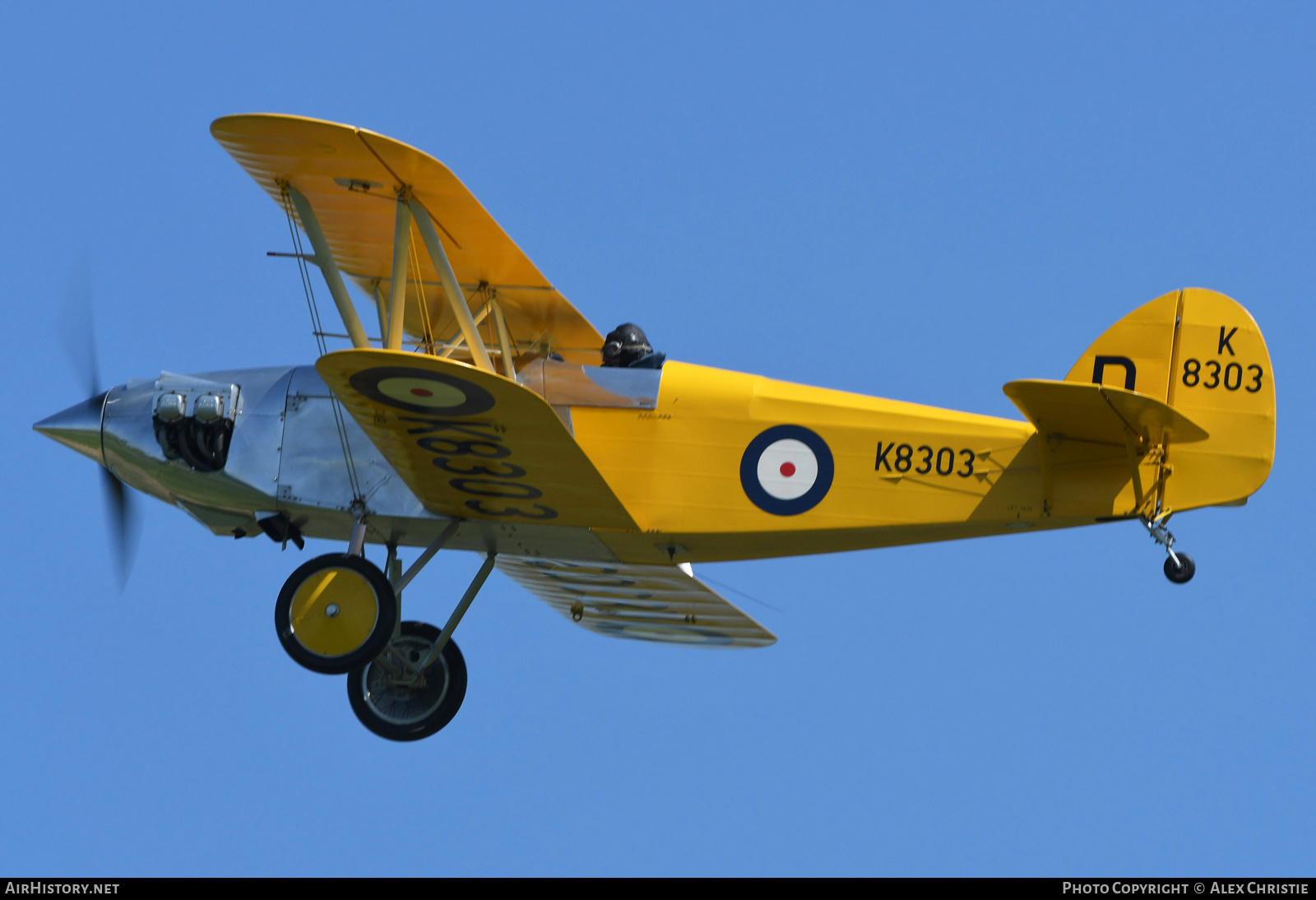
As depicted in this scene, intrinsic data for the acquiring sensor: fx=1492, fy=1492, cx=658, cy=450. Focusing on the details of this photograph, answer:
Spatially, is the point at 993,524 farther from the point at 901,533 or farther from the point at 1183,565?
the point at 1183,565

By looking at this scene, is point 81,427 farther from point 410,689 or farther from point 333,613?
point 410,689

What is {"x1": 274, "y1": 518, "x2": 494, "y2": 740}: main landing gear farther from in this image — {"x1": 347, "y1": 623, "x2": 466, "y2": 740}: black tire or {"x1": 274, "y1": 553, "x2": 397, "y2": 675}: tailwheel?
{"x1": 347, "y1": 623, "x2": 466, "y2": 740}: black tire

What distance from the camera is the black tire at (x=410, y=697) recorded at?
35.3ft

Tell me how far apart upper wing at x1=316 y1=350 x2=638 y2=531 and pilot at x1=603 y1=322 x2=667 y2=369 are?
3.45ft

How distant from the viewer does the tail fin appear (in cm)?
905

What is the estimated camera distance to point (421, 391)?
326 inches

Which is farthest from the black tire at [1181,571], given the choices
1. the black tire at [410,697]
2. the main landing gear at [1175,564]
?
the black tire at [410,697]

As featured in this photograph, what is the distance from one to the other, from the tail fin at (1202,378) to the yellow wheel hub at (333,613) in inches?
184

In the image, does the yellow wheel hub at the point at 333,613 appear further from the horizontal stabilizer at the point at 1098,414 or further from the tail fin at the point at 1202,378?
the tail fin at the point at 1202,378

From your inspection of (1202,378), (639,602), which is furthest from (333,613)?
(1202,378)

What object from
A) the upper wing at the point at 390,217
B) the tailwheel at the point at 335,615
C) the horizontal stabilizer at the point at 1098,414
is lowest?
the tailwheel at the point at 335,615

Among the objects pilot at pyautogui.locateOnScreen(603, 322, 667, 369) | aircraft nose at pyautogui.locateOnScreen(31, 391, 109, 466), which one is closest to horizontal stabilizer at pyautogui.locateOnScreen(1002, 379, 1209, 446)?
pilot at pyautogui.locateOnScreen(603, 322, 667, 369)

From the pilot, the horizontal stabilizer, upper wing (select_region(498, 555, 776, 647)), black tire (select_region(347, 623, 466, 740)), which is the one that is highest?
the pilot

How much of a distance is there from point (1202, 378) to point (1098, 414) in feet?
3.01
